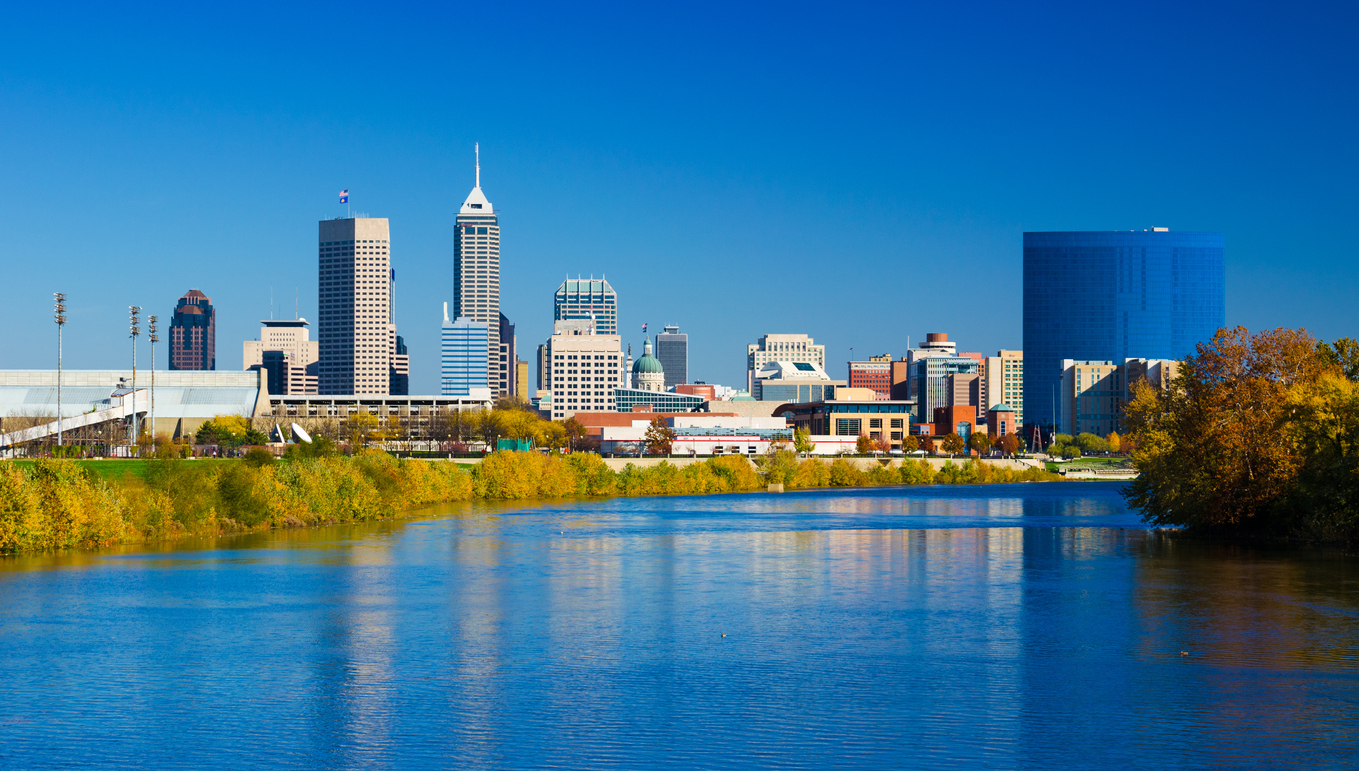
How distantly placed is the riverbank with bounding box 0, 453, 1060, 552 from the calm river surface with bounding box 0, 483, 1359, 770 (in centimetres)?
393

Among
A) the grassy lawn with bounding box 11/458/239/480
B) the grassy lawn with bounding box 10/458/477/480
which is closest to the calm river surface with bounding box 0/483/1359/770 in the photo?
the grassy lawn with bounding box 10/458/477/480

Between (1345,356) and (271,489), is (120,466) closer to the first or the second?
(271,489)

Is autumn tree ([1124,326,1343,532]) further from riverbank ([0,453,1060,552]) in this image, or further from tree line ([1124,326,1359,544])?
riverbank ([0,453,1060,552])

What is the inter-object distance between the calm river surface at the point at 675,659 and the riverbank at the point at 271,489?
393cm

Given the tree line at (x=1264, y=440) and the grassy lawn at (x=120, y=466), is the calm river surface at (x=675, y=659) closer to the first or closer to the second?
the tree line at (x=1264, y=440)

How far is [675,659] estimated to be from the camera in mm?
35062

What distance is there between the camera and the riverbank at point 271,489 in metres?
59.2

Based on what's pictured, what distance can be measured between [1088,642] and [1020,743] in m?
12.8

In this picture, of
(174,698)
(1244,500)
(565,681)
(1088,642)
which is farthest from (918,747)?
(1244,500)

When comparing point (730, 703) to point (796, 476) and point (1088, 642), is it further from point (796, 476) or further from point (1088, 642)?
point (796, 476)

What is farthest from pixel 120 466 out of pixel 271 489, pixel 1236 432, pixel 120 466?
pixel 1236 432

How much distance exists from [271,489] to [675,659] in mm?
48045

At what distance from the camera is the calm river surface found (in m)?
26.1

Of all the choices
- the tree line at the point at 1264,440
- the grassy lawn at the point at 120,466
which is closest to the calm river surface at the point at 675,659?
the tree line at the point at 1264,440
